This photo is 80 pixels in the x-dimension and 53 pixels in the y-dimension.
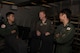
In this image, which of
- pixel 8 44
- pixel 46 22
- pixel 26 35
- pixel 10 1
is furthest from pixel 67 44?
pixel 10 1

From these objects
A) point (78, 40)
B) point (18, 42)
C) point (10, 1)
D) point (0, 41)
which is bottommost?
point (78, 40)

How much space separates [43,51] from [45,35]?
0.43 metres

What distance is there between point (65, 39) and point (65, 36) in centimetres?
5

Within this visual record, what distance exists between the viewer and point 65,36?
2.88 m

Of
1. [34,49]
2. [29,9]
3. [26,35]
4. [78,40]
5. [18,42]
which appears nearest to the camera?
[18,42]

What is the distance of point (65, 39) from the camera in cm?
285

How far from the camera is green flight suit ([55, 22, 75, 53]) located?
9.40 feet

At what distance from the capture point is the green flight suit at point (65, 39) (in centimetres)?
287

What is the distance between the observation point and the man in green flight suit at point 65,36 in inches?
113

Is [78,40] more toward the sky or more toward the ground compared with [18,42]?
more toward the ground

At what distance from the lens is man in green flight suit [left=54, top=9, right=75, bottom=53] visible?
2.87 metres

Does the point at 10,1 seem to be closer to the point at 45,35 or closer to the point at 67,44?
the point at 45,35

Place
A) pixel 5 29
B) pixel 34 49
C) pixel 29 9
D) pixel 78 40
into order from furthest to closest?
pixel 29 9
pixel 78 40
pixel 34 49
pixel 5 29

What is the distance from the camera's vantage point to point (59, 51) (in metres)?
3.00
